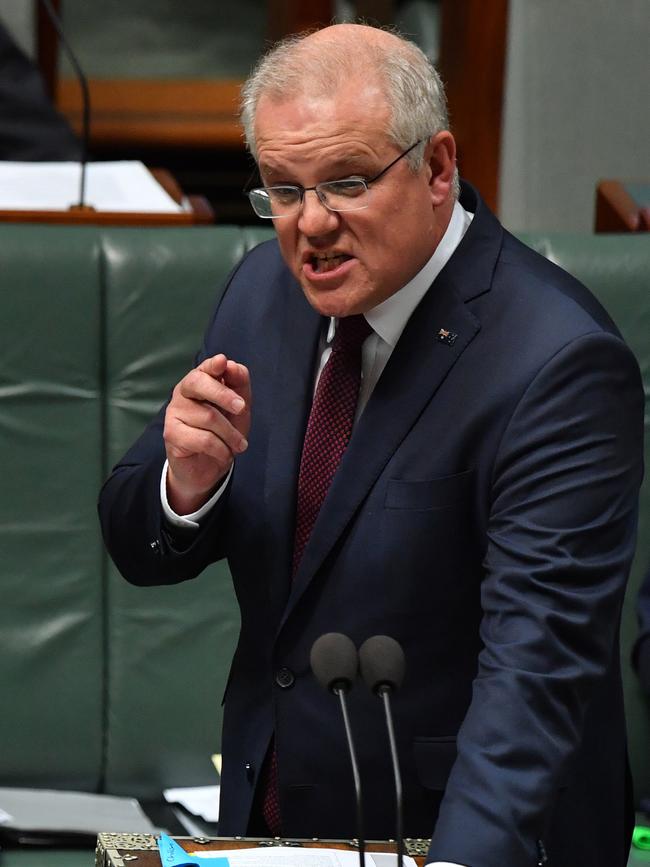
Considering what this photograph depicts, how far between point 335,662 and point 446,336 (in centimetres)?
51

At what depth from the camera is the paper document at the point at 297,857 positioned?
1426 mm

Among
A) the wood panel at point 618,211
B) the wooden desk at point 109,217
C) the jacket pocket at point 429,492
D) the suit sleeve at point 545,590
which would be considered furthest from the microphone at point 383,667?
the wood panel at point 618,211

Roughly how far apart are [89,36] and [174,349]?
16.7ft

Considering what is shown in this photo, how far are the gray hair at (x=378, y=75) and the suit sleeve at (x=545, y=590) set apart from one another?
0.94 feet

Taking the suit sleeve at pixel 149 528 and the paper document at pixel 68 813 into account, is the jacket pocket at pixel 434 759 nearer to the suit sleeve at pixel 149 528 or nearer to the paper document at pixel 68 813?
the suit sleeve at pixel 149 528

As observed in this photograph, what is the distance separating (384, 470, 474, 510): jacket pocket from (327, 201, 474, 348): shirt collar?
0.57ft

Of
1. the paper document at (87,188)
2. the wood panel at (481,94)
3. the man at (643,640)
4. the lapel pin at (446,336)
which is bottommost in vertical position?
the man at (643,640)

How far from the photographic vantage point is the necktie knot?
175cm

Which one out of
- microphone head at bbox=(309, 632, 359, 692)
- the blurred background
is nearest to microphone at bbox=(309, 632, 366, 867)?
microphone head at bbox=(309, 632, 359, 692)

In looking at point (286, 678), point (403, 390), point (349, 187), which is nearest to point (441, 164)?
point (349, 187)

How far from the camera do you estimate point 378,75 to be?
1.57m

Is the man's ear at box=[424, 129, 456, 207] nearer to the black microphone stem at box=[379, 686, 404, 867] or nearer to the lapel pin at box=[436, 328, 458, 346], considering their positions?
the lapel pin at box=[436, 328, 458, 346]

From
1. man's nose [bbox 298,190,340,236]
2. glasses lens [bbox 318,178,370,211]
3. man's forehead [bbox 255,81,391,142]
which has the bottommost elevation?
man's nose [bbox 298,190,340,236]

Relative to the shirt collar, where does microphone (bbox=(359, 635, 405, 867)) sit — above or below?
below
